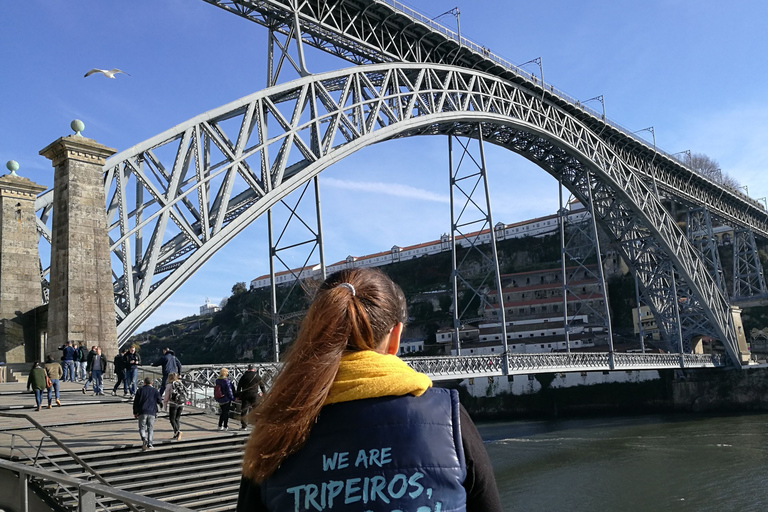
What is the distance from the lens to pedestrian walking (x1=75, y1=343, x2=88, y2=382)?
1355 cm

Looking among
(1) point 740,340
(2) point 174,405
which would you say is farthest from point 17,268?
(1) point 740,340

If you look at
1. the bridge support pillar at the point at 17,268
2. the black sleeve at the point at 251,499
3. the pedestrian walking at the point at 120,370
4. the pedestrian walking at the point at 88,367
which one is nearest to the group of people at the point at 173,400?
the pedestrian walking at the point at 120,370

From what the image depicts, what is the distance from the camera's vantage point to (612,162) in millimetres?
33188

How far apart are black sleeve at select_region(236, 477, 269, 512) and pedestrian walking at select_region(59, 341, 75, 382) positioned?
1315cm

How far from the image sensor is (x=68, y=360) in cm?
1332

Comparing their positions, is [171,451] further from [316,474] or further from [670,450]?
[670,450]

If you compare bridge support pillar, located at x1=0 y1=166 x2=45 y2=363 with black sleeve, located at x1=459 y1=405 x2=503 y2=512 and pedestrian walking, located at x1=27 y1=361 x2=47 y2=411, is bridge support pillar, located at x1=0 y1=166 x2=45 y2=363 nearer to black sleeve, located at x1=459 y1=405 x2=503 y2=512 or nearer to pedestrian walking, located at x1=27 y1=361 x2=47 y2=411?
pedestrian walking, located at x1=27 y1=361 x2=47 y2=411

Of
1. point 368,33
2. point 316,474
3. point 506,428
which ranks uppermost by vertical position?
point 368,33

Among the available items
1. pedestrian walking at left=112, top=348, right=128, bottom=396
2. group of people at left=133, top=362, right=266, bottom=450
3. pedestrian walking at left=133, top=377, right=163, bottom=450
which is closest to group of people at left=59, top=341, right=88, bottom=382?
pedestrian walking at left=112, top=348, right=128, bottom=396

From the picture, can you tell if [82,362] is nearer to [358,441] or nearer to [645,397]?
[358,441]

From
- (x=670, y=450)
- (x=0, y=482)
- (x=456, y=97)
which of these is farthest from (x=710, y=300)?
(x=0, y=482)

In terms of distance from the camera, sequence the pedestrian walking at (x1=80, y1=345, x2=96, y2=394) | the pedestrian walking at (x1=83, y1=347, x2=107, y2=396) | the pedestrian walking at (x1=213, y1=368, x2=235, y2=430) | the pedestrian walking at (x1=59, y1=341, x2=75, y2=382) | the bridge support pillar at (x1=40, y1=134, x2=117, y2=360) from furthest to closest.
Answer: the bridge support pillar at (x1=40, y1=134, x2=117, y2=360), the pedestrian walking at (x1=59, y1=341, x2=75, y2=382), the pedestrian walking at (x1=80, y1=345, x2=96, y2=394), the pedestrian walking at (x1=83, y1=347, x2=107, y2=396), the pedestrian walking at (x1=213, y1=368, x2=235, y2=430)

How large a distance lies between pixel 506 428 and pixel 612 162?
16020mm

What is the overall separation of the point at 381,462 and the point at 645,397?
44.5 metres
